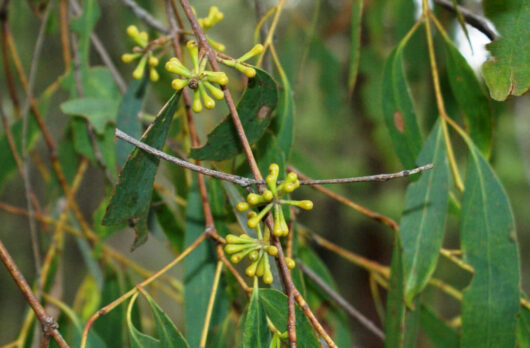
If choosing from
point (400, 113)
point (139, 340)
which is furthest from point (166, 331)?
point (400, 113)

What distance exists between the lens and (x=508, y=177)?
2.97 m

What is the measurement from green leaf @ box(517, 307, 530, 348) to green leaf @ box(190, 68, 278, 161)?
0.48 metres

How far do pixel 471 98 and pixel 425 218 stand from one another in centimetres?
21

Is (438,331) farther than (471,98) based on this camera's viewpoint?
Yes

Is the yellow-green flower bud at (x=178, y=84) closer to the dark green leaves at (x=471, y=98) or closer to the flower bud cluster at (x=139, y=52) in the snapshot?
the flower bud cluster at (x=139, y=52)

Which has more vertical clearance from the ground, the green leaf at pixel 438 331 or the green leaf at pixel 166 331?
the green leaf at pixel 166 331

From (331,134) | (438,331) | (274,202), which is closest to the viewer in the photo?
(274,202)

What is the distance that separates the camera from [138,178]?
59cm

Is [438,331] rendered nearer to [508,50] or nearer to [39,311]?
[508,50]

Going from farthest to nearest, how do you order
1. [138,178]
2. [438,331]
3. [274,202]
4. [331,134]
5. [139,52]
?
1. [331,134]
2. [438,331]
3. [139,52]
4. [138,178]
5. [274,202]

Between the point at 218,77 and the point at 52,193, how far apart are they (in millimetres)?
791

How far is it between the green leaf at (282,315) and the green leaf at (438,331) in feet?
1.73

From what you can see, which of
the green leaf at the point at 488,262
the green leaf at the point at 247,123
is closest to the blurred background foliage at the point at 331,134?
the green leaf at the point at 488,262

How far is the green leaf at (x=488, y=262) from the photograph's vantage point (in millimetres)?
737
